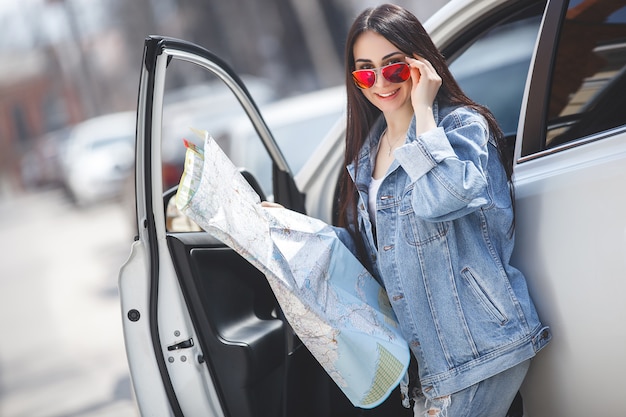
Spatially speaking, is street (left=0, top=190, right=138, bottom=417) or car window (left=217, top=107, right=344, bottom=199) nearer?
street (left=0, top=190, right=138, bottom=417)

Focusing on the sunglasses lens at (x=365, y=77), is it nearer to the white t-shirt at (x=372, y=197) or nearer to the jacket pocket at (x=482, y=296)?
the white t-shirt at (x=372, y=197)

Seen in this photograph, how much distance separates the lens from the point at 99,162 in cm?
1616

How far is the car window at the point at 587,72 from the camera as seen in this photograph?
2074 mm

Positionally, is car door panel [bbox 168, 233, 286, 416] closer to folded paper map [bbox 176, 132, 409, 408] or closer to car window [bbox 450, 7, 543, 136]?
folded paper map [bbox 176, 132, 409, 408]

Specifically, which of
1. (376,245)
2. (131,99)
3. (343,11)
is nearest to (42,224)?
(343,11)

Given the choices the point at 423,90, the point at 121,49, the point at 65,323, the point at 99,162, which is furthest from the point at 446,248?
the point at 121,49

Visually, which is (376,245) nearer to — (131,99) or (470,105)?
(470,105)

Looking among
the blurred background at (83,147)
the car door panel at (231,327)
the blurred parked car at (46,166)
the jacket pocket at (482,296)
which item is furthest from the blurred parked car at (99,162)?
the jacket pocket at (482,296)

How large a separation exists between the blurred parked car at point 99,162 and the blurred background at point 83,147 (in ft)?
0.12

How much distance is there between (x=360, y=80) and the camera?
1965 millimetres

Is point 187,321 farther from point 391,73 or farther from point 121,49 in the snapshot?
point 121,49

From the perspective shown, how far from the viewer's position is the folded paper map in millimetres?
1790

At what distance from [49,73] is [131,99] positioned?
195 inches

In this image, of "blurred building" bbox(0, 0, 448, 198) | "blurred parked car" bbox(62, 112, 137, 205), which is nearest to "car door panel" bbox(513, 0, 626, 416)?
"blurred parked car" bbox(62, 112, 137, 205)
